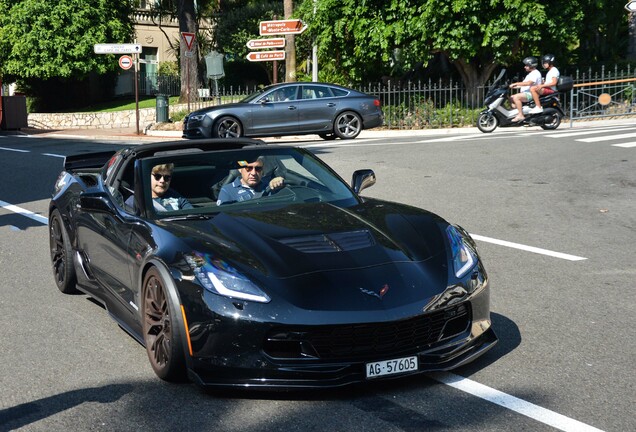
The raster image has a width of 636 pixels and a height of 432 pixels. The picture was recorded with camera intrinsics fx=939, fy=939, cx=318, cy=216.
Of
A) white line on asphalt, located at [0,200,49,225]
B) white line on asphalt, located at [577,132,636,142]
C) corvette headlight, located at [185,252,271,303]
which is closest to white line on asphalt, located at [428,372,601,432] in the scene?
corvette headlight, located at [185,252,271,303]

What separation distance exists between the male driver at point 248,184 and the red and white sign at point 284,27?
23.4 m

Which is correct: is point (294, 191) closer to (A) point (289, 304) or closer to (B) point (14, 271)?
(A) point (289, 304)

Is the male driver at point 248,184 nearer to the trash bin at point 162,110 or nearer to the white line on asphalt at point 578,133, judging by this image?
the white line on asphalt at point 578,133

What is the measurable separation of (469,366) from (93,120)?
36.3m

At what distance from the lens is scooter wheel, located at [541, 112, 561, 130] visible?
2200 centimetres

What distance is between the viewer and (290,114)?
22.9m

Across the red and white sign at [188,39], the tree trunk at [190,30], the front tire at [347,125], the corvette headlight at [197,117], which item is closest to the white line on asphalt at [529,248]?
the front tire at [347,125]

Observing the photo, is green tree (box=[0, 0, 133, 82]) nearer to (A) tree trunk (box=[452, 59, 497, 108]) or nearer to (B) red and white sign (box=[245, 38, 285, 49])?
(B) red and white sign (box=[245, 38, 285, 49])

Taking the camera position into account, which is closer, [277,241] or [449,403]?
[449,403]

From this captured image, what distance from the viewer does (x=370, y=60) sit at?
96.0 ft

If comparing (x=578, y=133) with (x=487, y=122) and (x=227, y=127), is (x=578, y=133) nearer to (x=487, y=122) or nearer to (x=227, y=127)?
(x=487, y=122)

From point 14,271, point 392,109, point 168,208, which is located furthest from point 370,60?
point 168,208

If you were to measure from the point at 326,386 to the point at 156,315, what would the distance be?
3.87 feet

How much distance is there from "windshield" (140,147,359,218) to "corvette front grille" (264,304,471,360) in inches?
58.0
